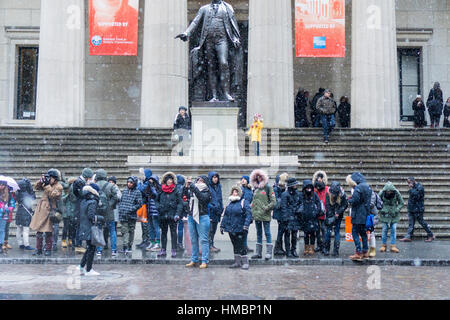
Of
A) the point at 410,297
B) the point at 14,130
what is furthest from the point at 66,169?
the point at 410,297

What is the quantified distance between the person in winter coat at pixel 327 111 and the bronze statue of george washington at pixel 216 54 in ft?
22.7

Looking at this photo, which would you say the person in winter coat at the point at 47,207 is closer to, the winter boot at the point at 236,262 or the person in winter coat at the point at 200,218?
the person in winter coat at the point at 200,218

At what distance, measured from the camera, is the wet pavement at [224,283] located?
27.3 feet

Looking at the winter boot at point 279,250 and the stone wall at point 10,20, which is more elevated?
the stone wall at point 10,20

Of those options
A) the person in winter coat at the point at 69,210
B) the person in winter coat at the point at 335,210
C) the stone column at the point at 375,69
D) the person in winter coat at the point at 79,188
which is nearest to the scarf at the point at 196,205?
the person in winter coat at the point at 79,188

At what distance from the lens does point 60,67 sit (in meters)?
25.1

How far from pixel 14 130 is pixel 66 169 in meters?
4.01

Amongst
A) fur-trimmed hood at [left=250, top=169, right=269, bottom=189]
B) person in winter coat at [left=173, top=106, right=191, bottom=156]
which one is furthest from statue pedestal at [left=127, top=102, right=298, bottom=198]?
person in winter coat at [left=173, top=106, right=191, bottom=156]

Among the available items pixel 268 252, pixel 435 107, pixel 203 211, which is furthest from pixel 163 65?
pixel 203 211

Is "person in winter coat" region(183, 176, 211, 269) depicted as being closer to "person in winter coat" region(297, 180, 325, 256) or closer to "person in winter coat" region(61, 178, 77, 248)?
"person in winter coat" region(297, 180, 325, 256)

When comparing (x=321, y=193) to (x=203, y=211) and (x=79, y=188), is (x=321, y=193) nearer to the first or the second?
(x=203, y=211)

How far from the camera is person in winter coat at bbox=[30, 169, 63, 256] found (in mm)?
12578

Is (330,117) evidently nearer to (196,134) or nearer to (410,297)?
(196,134)

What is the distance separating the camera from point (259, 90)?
2492 cm
